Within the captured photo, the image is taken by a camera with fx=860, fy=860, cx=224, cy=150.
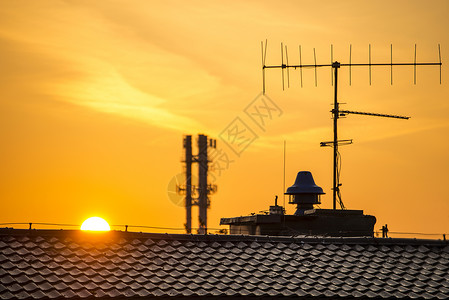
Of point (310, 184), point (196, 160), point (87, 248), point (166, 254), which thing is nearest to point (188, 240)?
point (166, 254)

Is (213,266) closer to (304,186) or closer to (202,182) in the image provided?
(304,186)

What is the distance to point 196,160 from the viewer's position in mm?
114625

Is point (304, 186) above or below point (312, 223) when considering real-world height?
above

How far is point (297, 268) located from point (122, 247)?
6068mm

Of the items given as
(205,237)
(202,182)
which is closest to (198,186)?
(202,182)

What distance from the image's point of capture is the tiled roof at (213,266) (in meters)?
27.0

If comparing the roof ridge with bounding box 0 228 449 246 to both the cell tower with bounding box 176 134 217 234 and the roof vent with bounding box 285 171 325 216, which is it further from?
the cell tower with bounding box 176 134 217 234

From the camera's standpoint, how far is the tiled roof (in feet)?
88.6

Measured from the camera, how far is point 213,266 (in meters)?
29.1

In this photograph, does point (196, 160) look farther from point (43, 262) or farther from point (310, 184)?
point (43, 262)

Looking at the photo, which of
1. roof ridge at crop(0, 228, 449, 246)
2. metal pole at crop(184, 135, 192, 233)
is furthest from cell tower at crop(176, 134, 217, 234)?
roof ridge at crop(0, 228, 449, 246)

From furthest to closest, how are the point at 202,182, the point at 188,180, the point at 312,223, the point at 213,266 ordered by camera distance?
the point at 188,180, the point at 202,182, the point at 312,223, the point at 213,266

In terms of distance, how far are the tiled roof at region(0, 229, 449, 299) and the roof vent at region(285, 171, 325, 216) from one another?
82.5 feet

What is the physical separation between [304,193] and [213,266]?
28794 millimetres
